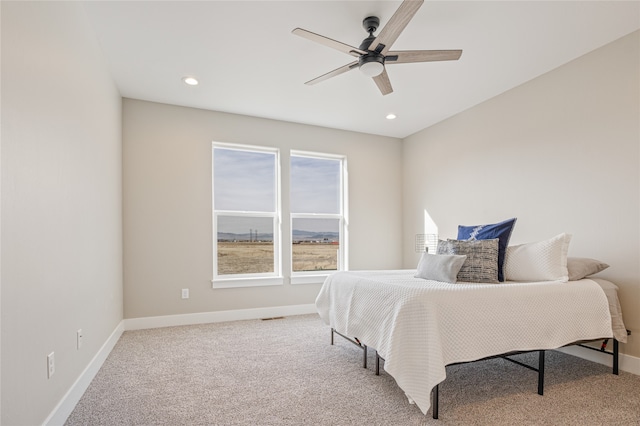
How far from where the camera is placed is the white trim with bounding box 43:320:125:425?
1771mm

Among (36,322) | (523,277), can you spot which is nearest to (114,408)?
(36,322)

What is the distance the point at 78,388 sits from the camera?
2113 mm

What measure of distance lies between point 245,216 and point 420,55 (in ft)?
9.48

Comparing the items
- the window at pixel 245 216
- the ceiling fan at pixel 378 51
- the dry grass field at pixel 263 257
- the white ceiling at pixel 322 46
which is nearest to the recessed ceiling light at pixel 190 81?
the white ceiling at pixel 322 46

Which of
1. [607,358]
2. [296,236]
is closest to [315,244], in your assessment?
[296,236]

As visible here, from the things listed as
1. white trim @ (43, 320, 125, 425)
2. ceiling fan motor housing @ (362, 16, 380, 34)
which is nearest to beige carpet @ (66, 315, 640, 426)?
white trim @ (43, 320, 125, 425)

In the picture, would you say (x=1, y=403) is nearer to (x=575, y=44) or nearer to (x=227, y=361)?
(x=227, y=361)

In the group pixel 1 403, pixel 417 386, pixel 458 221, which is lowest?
pixel 417 386

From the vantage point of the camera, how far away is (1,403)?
4.06 feet

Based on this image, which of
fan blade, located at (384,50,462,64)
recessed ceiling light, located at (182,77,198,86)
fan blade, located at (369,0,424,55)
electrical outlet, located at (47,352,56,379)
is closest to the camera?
electrical outlet, located at (47,352,56,379)

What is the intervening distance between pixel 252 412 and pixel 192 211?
265 centimetres

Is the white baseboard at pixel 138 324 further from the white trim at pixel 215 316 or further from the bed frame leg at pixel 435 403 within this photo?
the bed frame leg at pixel 435 403

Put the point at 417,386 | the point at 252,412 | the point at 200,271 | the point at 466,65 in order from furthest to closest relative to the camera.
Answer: the point at 200,271 → the point at 466,65 → the point at 252,412 → the point at 417,386

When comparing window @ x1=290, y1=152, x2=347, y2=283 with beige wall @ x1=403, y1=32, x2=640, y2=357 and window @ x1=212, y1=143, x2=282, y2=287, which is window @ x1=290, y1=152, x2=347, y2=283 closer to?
window @ x1=212, y1=143, x2=282, y2=287
